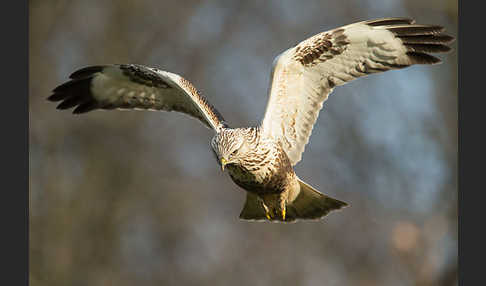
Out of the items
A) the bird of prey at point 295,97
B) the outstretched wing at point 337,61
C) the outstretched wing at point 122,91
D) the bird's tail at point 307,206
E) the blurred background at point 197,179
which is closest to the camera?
the bird of prey at point 295,97

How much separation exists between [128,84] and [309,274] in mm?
7682

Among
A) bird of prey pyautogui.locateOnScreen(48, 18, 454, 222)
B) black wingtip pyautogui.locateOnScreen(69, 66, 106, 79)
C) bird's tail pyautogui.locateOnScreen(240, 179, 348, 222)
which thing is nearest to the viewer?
bird of prey pyautogui.locateOnScreen(48, 18, 454, 222)

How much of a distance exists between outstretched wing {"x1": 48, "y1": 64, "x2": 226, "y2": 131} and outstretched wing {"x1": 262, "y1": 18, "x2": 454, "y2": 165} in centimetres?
79

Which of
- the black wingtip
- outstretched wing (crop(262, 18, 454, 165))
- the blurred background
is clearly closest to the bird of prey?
outstretched wing (crop(262, 18, 454, 165))

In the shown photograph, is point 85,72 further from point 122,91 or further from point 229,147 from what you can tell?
point 229,147

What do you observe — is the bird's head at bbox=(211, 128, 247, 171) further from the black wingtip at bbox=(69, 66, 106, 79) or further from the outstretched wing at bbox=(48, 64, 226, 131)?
the black wingtip at bbox=(69, 66, 106, 79)

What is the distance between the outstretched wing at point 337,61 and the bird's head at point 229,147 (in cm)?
50

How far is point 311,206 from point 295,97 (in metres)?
1.13

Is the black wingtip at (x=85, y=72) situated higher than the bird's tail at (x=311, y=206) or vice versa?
the black wingtip at (x=85, y=72)

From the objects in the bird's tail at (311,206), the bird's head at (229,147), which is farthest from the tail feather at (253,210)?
the bird's head at (229,147)

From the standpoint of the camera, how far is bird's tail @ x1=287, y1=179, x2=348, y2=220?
669 centimetres

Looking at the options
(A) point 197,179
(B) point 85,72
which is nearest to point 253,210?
(B) point 85,72

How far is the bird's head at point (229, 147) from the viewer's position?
5.65 m

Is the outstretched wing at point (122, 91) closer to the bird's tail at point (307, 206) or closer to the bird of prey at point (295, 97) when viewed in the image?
the bird of prey at point (295, 97)
